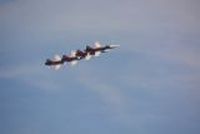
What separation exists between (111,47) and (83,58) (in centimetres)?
502

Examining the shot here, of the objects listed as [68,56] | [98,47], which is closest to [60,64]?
[68,56]

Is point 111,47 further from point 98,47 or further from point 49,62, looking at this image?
point 49,62

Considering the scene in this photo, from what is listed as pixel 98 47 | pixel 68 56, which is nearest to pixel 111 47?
pixel 98 47

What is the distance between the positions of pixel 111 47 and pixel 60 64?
923 cm

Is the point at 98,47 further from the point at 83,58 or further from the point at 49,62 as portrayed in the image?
the point at 49,62

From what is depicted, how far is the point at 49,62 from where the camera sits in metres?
72.6

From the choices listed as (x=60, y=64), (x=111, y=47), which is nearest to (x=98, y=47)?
(x=111, y=47)

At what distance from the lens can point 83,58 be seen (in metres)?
70.6

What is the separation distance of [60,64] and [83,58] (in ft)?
13.9

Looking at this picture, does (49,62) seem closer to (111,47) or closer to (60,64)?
(60,64)

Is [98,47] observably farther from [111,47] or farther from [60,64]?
[60,64]

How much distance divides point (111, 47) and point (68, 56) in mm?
7612

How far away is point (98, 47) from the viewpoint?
7050 centimetres
